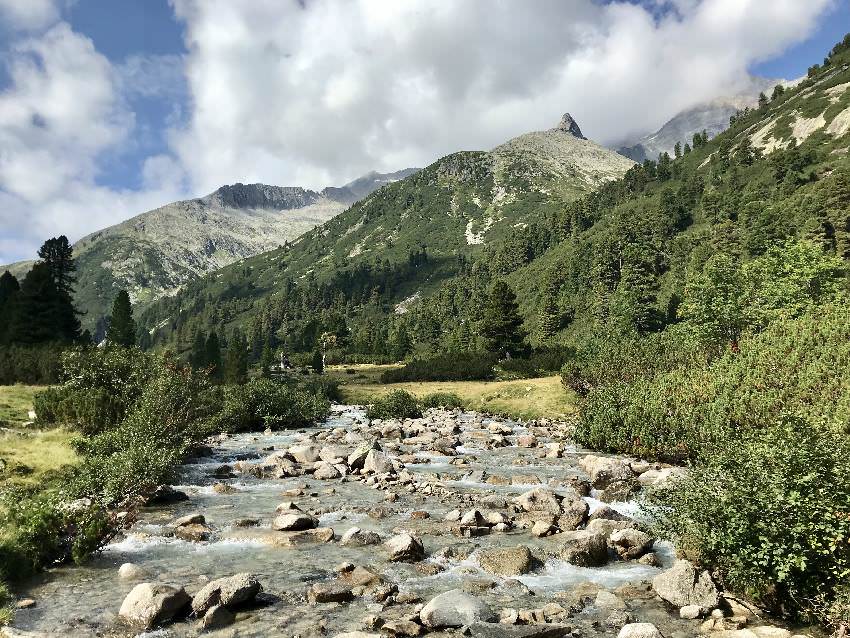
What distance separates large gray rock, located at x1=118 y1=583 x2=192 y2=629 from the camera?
417 inches

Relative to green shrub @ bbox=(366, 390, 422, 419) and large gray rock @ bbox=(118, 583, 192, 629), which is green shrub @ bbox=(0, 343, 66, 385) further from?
large gray rock @ bbox=(118, 583, 192, 629)

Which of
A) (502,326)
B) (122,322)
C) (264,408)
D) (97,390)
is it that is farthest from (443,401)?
(122,322)

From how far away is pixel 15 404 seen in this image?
38.0 m

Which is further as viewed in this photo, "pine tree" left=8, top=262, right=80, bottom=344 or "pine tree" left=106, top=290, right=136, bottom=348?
"pine tree" left=106, top=290, right=136, bottom=348

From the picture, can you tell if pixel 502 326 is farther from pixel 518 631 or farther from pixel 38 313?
pixel 518 631

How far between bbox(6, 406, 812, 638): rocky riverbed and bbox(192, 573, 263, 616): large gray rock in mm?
31

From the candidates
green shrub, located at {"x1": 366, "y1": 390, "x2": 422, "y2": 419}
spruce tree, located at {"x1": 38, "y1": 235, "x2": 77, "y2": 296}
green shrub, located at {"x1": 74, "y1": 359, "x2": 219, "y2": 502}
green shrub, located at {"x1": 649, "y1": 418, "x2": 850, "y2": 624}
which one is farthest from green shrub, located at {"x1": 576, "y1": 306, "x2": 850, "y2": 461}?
spruce tree, located at {"x1": 38, "y1": 235, "x2": 77, "y2": 296}

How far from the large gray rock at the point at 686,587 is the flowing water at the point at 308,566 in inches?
14.5

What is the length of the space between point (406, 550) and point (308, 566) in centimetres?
271

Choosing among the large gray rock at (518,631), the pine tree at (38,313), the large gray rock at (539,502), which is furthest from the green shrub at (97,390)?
the pine tree at (38,313)

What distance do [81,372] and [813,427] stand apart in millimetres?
37758

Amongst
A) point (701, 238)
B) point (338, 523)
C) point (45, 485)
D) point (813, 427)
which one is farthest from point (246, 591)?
point (701, 238)

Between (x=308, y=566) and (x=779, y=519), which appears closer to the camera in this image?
(x=779, y=519)

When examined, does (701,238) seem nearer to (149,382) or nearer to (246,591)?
(149,382)
